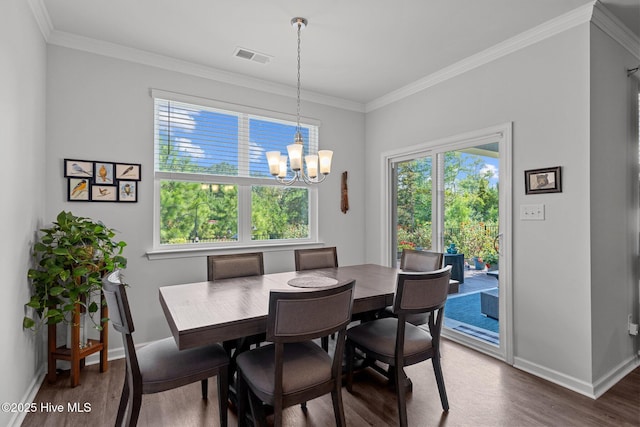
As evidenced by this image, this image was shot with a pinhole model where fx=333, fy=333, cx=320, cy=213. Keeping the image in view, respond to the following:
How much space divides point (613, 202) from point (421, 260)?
1.55 meters

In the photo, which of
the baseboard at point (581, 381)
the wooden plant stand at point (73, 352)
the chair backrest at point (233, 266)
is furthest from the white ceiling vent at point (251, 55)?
the baseboard at point (581, 381)

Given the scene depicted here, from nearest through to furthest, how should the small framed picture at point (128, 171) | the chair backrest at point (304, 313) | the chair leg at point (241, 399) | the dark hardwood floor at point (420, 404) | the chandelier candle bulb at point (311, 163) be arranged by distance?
the chair backrest at point (304, 313) → the chair leg at point (241, 399) → the dark hardwood floor at point (420, 404) → the chandelier candle bulb at point (311, 163) → the small framed picture at point (128, 171)

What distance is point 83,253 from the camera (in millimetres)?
2459

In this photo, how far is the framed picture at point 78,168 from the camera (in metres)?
2.79

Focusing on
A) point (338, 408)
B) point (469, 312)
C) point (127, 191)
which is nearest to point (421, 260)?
point (469, 312)

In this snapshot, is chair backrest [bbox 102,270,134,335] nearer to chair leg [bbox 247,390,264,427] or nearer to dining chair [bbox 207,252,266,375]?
chair leg [bbox 247,390,264,427]

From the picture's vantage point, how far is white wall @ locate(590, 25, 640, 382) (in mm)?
2463

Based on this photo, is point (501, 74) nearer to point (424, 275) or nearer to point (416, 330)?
point (424, 275)

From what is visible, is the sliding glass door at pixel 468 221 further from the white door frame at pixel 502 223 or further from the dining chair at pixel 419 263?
the dining chair at pixel 419 263

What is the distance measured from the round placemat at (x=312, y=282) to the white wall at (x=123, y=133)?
1.25 meters

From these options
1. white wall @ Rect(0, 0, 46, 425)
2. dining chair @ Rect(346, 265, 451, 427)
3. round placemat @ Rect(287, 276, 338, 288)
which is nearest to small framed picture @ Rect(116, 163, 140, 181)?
white wall @ Rect(0, 0, 46, 425)

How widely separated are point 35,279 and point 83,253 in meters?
0.34

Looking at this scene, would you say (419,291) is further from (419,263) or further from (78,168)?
(78,168)

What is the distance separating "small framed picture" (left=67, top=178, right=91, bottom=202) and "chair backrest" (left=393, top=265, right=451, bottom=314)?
106 inches
